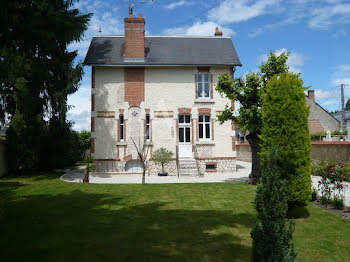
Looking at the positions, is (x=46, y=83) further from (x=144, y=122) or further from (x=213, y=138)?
(x=213, y=138)

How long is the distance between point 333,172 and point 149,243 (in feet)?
21.5

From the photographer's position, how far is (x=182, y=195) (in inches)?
383

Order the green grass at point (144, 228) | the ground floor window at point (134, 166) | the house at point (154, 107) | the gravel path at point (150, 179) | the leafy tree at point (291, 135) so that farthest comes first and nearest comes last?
the ground floor window at point (134, 166) → the house at point (154, 107) → the gravel path at point (150, 179) → the leafy tree at point (291, 135) → the green grass at point (144, 228)

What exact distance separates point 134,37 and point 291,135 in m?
13.9

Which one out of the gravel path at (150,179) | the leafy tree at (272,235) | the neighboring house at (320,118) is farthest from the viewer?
the neighboring house at (320,118)

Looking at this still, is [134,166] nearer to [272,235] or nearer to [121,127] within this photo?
[121,127]

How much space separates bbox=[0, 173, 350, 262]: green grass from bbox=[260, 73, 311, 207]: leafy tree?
36.4 inches

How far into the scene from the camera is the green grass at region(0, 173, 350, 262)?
479 centimetres

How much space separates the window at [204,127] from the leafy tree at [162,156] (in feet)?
8.49

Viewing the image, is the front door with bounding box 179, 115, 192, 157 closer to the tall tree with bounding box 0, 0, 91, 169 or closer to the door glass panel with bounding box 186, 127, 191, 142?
the door glass panel with bounding box 186, 127, 191, 142

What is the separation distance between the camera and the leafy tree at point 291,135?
6793 mm

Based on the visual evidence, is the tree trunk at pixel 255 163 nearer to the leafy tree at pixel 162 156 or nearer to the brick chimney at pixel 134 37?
the leafy tree at pixel 162 156

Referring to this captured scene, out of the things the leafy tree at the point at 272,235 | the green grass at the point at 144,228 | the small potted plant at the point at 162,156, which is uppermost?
the small potted plant at the point at 162,156

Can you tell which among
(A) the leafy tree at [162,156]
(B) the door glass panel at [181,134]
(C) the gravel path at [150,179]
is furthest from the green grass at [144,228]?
(B) the door glass panel at [181,134]
